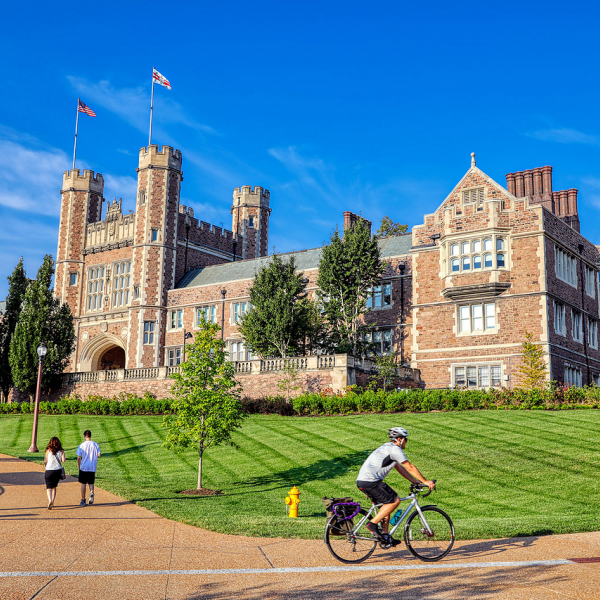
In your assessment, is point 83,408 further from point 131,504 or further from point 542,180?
point 542,180

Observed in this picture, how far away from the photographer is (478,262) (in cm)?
3189

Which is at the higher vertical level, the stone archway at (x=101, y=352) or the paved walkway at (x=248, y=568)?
the stone archway at (x=101, y=352)

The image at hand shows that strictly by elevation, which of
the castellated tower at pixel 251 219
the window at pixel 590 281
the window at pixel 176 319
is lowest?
the window at pixel 176 319

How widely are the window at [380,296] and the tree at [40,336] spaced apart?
1886 centimetres

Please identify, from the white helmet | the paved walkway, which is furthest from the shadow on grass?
the white helmet

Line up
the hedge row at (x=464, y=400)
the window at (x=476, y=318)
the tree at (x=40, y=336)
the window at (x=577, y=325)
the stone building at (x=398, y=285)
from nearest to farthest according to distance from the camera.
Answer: the hedge row at (x=464, y=400) < the stone building at (x=398, y=285) < the window at (x=476, y=318) < the window at (x=577, y=325) < the tree at (x=40, y=336)

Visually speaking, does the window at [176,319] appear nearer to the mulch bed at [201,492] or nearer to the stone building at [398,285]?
the stone building at [398,285]

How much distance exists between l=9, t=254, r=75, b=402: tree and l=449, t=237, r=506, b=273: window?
24.0 metres

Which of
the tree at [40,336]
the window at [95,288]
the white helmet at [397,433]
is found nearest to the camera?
the white helmet at [397,433]

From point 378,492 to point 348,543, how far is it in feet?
2.66

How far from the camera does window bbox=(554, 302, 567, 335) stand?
3127cm

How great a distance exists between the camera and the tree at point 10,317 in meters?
41.1

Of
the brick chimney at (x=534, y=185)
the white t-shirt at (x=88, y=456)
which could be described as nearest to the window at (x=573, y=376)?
the brick chimney at (x=534, y=185)

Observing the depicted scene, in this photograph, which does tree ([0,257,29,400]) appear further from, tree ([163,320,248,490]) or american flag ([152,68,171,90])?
tree ([163,320,248,490])
